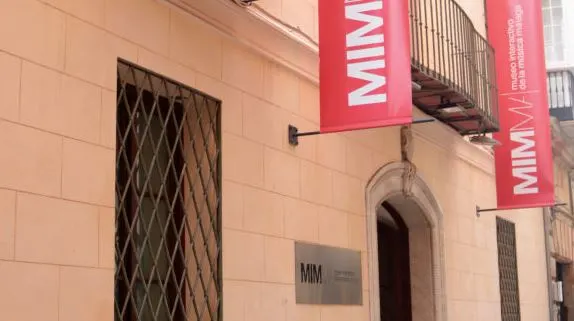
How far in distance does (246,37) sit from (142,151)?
1.63 metres

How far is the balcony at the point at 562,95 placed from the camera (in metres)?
22.9

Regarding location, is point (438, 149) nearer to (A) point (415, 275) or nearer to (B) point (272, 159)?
(A) point (415, 275)

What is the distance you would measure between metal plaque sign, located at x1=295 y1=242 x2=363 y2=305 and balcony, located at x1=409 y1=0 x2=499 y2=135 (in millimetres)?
2239

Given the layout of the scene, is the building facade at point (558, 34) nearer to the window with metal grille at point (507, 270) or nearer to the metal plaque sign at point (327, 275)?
the window with metal grille at point (507, 270)

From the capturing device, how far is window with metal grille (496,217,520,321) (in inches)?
632

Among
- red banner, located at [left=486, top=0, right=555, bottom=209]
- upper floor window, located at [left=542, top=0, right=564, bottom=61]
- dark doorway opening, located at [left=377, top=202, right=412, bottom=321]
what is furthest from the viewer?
upper floor window, located at [left=542, top=0, right=564, bottom=61]

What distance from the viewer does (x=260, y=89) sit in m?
8.73

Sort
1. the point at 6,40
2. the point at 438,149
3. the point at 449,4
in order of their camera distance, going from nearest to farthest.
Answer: the point at 6,40, the point at 449,4, the point at 438,149

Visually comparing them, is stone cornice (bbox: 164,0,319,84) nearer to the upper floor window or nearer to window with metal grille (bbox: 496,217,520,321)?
window with metal grille (bbox: 496,217,520,321)

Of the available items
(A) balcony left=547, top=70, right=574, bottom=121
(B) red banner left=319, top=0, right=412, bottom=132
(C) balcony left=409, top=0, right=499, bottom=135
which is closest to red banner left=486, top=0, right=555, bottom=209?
(C) balcony left=409, top=0, right=499, bottom=135

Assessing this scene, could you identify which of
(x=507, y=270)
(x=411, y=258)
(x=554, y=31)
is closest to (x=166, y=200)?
(x=411, y=258)

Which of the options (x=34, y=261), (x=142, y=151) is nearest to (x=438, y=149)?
(x=142, y=151)

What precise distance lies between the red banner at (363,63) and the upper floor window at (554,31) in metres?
15.7

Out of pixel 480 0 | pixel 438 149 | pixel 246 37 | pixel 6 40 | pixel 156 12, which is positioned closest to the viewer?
pixel 6 40
